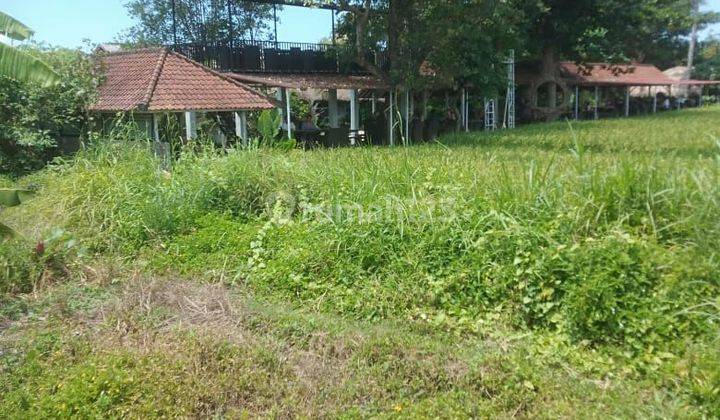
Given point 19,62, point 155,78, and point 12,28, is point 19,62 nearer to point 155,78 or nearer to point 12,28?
point 12,28

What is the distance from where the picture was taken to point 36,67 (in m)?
4.62

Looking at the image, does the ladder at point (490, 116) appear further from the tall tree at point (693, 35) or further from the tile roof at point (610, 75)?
the tall tree at point (693, 35)

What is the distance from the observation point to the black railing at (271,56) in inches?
730

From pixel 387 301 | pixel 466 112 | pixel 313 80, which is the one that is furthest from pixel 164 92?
pixel 466 112

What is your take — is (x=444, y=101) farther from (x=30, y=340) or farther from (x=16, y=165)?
(x=30, y=340)

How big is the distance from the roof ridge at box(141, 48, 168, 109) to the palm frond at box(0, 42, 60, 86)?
8.63 metres

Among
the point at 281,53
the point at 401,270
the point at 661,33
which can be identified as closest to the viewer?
the point at 401,270

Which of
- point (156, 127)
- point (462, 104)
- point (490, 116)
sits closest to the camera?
point (156, 127)

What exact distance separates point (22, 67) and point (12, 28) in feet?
1.96

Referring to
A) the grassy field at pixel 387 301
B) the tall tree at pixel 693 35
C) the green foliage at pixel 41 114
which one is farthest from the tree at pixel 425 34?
the tall tree at pixel 693 35

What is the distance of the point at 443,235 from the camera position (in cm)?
523

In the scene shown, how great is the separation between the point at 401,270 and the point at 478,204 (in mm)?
1102

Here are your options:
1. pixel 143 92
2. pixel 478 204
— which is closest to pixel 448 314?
pixel 478 204

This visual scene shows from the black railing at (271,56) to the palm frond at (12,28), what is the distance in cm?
1394
